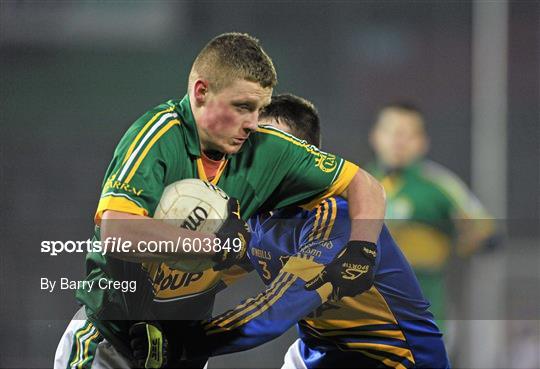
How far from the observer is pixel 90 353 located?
141 inches

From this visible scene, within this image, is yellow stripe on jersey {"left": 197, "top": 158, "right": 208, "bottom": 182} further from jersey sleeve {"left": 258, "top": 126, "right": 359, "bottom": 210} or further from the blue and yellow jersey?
the blue and yellow jersey

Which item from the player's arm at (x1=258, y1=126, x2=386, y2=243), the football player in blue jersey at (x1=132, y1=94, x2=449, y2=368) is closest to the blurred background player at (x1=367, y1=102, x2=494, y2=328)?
the football player in blue jersey at (x1=132, y1=94, x2=449, y2=368)

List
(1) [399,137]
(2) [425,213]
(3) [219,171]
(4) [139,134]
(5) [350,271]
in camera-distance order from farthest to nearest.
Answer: (1) [399,137]
(2) [425,213]
(3) [219,171]
(5) [350,271]
(4) [139,134]

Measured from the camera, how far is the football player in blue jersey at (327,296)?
10.7 feet

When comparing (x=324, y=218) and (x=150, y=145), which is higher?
(x=150, y=145)

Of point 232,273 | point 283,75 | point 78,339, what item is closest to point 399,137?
point 283,75

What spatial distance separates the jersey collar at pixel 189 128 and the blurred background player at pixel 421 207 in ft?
11.2

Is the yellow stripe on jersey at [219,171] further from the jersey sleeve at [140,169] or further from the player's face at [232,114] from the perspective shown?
the jersey sleeve at [140,169]

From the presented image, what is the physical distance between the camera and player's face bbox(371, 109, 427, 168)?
7.00m

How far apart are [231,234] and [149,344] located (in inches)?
16.3

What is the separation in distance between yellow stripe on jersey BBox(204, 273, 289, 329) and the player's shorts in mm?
490

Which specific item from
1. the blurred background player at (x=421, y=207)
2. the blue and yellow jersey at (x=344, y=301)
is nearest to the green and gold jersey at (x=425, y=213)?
the blurred background player at (x=421, y=207)

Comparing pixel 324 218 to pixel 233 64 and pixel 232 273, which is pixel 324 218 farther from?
pixel 233 64

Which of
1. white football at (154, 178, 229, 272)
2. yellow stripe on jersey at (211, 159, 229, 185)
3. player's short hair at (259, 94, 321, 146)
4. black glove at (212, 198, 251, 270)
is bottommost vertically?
black glove at (212, 198, 251, 270)
